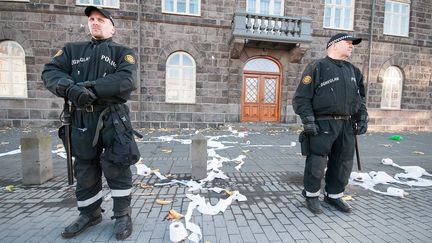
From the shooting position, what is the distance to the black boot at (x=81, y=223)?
238 cm

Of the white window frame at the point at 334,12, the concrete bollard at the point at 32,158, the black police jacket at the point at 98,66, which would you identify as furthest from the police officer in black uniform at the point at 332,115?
the white window frame at the point at 334,12

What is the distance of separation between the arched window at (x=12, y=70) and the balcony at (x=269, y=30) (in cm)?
920

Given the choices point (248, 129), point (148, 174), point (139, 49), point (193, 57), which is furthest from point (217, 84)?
point (148, 174)

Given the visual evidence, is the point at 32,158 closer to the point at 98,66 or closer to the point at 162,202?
the point at 162,202

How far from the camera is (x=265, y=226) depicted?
2705mm

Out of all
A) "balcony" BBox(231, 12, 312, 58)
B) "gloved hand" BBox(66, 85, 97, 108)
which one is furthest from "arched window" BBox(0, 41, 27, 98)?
"gloved hand" BBox(66, 85, 97, 108)

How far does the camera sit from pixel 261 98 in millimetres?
11516

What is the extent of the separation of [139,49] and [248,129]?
6.12m

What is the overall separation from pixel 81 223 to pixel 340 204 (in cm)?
325

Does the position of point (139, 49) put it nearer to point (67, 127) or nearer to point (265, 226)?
point (67, 127)

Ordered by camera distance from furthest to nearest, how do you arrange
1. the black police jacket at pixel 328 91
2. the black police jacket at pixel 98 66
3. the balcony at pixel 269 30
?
the balcony at pixel 269 30
the black police jacket at pixel 328 91
the black police jacket at pixel 98 66

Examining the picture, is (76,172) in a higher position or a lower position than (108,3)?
lower

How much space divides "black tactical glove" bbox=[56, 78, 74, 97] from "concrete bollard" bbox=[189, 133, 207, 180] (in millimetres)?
2337

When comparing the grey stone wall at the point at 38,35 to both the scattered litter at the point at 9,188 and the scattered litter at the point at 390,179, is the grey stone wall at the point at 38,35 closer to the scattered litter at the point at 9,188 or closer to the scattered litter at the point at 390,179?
the scattered litter at the point at 9,188
